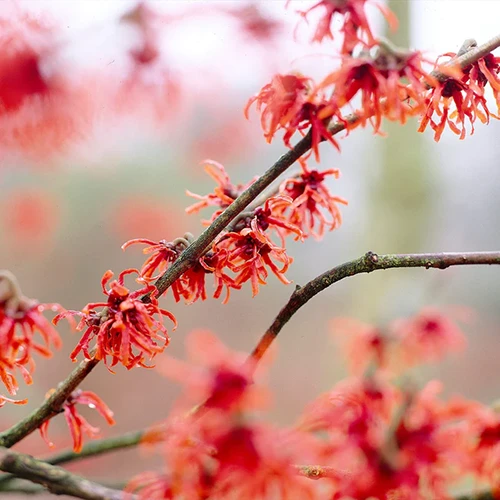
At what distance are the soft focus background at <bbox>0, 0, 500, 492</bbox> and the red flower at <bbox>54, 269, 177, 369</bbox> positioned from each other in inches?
26.0

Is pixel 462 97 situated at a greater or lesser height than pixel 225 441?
greater

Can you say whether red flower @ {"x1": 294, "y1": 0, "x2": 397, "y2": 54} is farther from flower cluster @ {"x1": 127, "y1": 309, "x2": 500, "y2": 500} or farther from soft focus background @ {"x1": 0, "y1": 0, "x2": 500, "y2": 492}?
soft focus background @ {"x1": 0, "y1": 0, "x2": 500, "y2": 492}

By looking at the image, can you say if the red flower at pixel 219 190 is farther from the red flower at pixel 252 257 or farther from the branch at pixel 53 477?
the branch at pixel 53 477

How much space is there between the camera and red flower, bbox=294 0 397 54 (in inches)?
9.5

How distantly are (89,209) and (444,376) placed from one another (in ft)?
3.79

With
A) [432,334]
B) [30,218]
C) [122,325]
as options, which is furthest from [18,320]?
[30,218]

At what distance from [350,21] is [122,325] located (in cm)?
17

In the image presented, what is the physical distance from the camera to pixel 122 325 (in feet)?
0.90

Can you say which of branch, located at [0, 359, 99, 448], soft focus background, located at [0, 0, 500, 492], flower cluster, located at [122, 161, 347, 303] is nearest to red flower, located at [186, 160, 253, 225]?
flower cluster, located at [122, 161, 347, 303]

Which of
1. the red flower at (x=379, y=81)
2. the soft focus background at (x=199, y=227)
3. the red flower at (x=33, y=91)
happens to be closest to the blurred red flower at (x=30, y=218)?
the soft focus background at (x=199, y=227)

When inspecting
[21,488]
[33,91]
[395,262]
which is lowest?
[21,488]

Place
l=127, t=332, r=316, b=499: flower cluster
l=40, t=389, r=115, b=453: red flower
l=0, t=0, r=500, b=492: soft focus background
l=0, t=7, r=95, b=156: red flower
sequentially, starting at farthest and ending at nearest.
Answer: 1. l=0, t=0, r=500, b=492: soft focus background
2. l=0, t=7, r=95, b=156: red flower
3. l=40, t=389, r=115, b=453: red flower
4. l=127, t=332, r=316, b=499: flower cluster

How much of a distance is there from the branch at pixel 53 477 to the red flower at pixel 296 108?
179 mm

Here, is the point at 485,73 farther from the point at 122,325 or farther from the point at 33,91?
the point at 33,91
